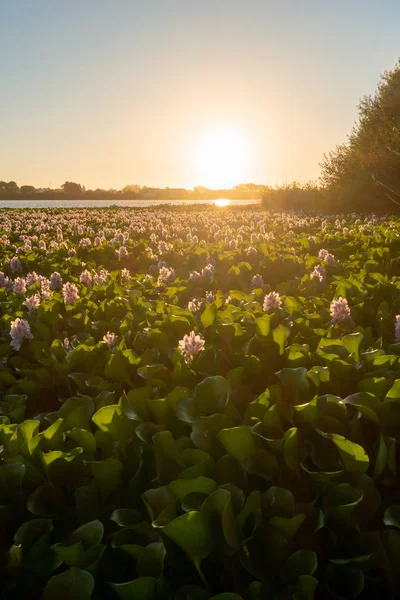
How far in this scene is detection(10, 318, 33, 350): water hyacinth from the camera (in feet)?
11.3

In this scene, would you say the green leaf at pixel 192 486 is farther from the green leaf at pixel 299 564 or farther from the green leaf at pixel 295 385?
the green leaf at pixel 295 385

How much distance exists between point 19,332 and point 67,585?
2387 millimetres

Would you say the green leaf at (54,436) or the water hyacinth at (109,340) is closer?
the green leaf at (54,436)

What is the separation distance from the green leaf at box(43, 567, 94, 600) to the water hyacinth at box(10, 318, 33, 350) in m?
A: 2.34

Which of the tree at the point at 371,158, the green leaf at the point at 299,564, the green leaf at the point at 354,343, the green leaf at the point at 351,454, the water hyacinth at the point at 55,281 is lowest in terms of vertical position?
the green leaf at the point at 299,564

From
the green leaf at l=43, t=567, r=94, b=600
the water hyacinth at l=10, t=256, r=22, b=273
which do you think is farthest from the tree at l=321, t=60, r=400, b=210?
the green leaf at l=43, t=567, r=94, b=600

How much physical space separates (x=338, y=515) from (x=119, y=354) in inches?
60.1

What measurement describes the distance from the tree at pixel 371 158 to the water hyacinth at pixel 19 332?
18019mm

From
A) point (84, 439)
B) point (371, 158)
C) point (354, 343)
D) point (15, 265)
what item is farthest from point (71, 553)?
point (371, 158)

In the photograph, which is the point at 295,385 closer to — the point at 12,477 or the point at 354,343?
the point at 354,343

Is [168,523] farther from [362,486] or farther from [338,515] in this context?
[362,486]

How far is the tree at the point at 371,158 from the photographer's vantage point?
2059 cm

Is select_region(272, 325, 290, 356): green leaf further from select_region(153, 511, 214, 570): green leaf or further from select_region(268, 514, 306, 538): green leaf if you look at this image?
select_region(153, 511, 214, 570): green leaf

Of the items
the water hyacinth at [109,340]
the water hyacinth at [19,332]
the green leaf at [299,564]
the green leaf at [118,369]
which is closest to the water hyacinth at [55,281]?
the water hyacinth at [19,332]
